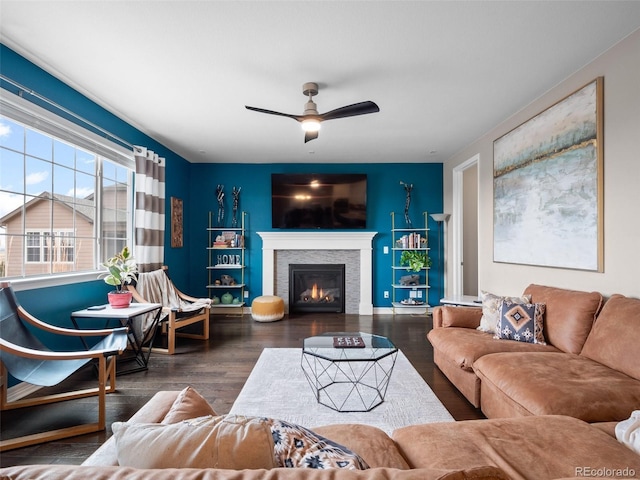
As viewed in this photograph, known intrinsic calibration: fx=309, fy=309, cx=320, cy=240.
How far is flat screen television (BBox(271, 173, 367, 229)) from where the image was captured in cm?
540

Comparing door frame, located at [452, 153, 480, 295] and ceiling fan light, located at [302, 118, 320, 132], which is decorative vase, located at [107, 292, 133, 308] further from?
door frame, located at [452, 153, 480, 295]

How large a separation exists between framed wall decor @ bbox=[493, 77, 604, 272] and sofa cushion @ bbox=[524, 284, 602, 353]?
0.91 ft

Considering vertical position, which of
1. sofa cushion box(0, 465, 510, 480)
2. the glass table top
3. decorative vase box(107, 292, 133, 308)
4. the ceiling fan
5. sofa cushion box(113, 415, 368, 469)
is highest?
the ceiling fan

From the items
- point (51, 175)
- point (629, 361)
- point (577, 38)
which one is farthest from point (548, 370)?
point (51, 175)

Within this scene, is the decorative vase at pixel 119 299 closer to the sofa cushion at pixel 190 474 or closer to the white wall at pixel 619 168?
the sofa cushion at pixel 190 474

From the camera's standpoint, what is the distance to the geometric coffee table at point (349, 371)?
7.58 ft

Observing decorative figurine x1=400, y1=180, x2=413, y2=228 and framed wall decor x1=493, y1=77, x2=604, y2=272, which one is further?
decorative figurine x1=400, y1=180, x2=413, y2=228

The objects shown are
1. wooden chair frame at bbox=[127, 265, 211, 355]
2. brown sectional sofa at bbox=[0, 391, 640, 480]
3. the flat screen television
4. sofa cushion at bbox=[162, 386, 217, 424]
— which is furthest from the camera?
the flat screen television

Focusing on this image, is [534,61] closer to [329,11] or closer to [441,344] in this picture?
[329,11]

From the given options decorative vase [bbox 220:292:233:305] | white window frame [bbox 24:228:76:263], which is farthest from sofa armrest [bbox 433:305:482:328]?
white window frame [bbox 24:228:76:263]

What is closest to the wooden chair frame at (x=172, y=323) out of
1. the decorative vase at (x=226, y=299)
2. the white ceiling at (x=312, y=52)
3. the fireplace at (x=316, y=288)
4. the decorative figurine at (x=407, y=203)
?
the decorative vase at (x=226, y=299)

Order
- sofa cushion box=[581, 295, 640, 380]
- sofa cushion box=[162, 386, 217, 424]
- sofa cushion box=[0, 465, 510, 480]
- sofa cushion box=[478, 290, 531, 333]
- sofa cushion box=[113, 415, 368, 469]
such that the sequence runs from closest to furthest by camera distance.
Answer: sofa cushion box=[0, 465, 510, 480] → sofa cushion box=[113, 415, 368, 469] → sofa cushion box=[162, 386, 217, 424] → sofa cushion box=[581, 295, 640, 380] → sofa cushion box=[478, 290, 531, 333]

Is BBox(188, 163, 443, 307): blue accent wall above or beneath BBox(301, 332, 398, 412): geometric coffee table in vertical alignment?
above

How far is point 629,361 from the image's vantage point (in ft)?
5.94
